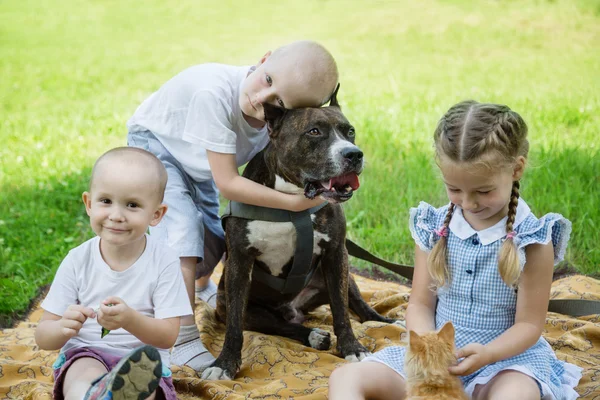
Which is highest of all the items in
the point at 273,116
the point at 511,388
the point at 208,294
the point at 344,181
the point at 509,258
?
the point at 273,116

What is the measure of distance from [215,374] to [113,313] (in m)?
1.08

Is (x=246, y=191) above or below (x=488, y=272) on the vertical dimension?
above

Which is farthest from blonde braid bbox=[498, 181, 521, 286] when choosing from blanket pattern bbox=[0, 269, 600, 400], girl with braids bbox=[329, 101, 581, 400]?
blanket pattern bbox=[0, 269, 600, 400]

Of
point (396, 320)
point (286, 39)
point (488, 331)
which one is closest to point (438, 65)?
point (286, 39)

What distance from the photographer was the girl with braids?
9.04ft

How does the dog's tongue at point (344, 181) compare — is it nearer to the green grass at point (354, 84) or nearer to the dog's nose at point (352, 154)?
the dog's nose at point (352, 154)

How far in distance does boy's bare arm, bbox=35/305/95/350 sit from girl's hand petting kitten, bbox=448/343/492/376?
1.33m

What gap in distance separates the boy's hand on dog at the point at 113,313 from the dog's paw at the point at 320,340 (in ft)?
4.86

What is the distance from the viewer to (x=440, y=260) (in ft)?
9.86

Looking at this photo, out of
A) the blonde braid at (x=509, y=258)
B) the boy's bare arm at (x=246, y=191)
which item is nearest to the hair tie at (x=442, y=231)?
the blonde braid at (x=509, y=258)

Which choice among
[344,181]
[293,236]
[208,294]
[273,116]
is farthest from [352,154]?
[208,294]

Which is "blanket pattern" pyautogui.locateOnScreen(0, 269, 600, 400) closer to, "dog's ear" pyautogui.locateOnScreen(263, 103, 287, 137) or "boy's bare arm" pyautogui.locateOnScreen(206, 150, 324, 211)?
"boy's bare arm" pyautogui.locateOnScreen(206, 150, 324, 211)

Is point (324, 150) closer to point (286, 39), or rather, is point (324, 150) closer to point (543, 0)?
point (286, 39)

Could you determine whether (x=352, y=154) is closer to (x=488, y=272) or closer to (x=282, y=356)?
(x=488, y=272)
